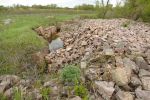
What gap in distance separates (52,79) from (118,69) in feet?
5.76

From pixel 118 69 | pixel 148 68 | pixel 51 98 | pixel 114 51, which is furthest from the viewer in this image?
pixel 114 51

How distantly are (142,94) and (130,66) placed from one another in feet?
4.18

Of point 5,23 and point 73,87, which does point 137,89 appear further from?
point 5,23

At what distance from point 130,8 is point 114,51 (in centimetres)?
905

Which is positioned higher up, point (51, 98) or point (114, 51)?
point (114, 51)

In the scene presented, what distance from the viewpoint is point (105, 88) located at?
25.8ft

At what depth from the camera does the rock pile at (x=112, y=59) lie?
807 cm

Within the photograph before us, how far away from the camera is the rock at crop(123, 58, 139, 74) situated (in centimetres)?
877

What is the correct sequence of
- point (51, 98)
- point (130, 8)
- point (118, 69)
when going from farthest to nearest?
point (130, 8)
point (118, 69)
point (51, 98)

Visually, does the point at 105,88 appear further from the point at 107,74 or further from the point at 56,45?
the point at 56,45

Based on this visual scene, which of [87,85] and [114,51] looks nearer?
[87,85]

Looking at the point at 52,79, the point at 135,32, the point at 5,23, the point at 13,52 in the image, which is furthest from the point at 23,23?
the point at 52,79

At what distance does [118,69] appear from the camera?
860cm

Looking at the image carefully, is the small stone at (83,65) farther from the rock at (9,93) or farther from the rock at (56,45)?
the rock at (56,45)
